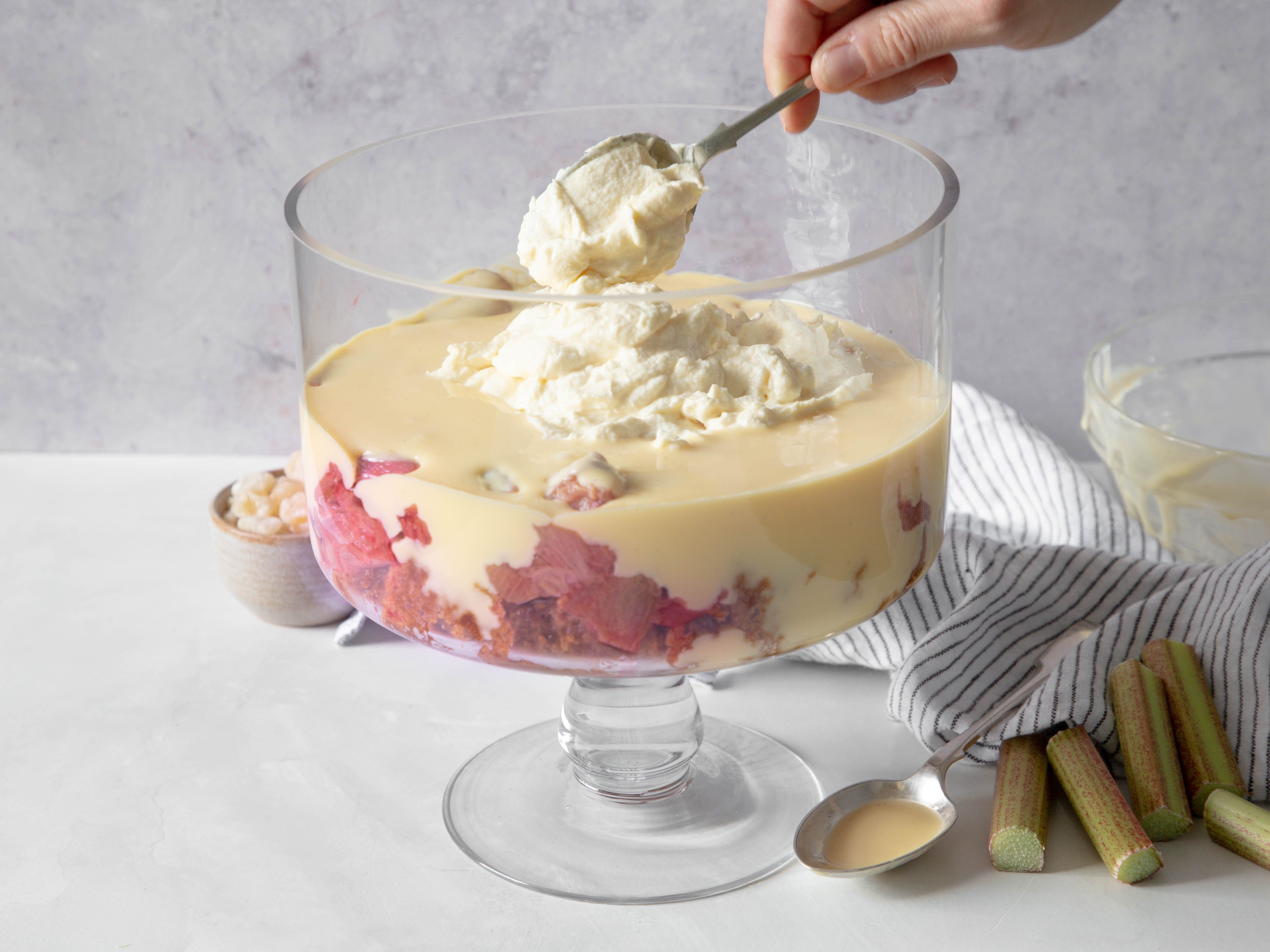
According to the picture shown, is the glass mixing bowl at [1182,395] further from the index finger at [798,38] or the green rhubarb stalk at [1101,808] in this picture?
the index finger at [798,38]

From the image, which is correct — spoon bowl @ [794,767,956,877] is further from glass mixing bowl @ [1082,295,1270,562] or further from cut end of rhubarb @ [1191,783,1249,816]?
glass mixing bowl @ [1082,295,1270,562]

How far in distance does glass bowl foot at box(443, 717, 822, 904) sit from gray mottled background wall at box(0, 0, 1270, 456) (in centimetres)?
72

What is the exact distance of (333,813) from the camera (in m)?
1.05

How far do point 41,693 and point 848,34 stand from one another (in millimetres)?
919

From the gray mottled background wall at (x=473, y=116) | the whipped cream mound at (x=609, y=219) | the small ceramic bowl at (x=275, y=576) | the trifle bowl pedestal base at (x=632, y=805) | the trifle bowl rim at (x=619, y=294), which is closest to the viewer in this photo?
the trifle bowl rim at (x=619, y=294)

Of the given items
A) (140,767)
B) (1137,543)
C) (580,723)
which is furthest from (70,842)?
(1137,543)

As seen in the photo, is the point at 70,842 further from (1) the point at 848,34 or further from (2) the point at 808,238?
(1) the point at 848,34

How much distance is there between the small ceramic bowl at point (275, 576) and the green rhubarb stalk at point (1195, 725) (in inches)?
29.7

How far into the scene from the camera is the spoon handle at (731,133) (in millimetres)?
958

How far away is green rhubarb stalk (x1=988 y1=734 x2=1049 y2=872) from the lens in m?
0.95

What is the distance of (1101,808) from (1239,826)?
98 mm

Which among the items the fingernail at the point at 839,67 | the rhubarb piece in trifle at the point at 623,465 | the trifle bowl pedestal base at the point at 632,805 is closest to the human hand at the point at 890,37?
the fingernail at the point at 839,67

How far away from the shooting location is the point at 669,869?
0.99 meters

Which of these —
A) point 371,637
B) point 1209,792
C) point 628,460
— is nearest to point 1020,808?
point 1209,792
